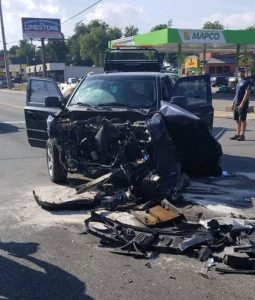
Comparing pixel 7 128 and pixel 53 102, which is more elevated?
pixel 53 102

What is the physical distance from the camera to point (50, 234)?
18.0 ft

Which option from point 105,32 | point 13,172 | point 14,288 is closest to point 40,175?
point 13,172

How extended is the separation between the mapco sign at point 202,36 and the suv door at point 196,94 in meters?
23.0

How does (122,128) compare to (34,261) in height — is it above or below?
above

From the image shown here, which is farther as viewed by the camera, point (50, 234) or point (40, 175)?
point (40, 175)

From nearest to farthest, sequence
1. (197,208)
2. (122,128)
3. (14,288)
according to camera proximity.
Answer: (14,288)
(197,208)
(122,128)

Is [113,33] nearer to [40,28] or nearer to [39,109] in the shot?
[40,28]

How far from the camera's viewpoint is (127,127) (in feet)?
22.7

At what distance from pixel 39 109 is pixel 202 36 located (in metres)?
25.3

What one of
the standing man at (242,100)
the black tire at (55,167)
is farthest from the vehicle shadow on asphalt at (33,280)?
the standing man at (242,100)

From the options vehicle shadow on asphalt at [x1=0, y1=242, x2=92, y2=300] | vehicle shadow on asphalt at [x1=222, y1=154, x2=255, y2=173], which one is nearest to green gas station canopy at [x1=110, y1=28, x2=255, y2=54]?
vehicle shadow on asphalt at [x1=222, y1=154, x2=255, y2=173]

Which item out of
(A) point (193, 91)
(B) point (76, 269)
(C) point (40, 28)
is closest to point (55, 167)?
(A) point (193, 91)

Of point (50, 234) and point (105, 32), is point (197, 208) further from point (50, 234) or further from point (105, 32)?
point (105, 32)

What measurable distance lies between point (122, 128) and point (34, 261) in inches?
109
